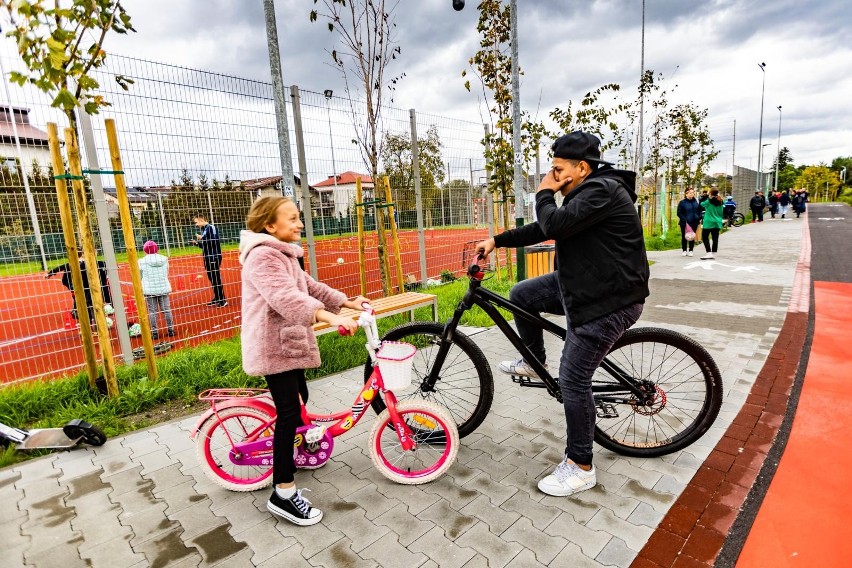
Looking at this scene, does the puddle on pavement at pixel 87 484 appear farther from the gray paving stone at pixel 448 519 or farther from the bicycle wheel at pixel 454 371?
the gray paving stone at pixel 448 519

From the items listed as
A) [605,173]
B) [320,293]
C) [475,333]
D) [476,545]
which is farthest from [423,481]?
[475,333]

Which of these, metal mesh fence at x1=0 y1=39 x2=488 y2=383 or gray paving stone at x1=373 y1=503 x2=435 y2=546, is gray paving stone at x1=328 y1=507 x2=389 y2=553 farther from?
metal mesh fence at x1=0 y1=39 x2=488 y2=383

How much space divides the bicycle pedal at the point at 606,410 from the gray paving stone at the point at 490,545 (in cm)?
114

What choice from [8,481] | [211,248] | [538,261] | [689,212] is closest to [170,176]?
[211,248]

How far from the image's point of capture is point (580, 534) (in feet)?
8.01

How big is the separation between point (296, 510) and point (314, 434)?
42 centimetres

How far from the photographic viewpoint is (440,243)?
34.3 ft

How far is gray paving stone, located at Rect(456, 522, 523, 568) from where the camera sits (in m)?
2.29

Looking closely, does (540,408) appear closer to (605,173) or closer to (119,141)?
(605,173)

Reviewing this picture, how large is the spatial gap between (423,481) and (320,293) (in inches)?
51.1

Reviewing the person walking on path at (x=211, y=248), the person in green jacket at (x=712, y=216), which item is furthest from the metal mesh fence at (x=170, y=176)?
the person in green jacket at (x=712, y=216)

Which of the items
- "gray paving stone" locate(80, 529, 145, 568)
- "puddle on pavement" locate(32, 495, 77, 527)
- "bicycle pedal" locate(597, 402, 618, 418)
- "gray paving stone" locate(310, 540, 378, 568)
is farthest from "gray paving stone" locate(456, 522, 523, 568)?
"puddle on pavement" locate(32, 495, 77, 527)

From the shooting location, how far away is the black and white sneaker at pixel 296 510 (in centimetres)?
257

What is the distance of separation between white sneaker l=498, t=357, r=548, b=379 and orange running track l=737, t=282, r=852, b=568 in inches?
57.2
